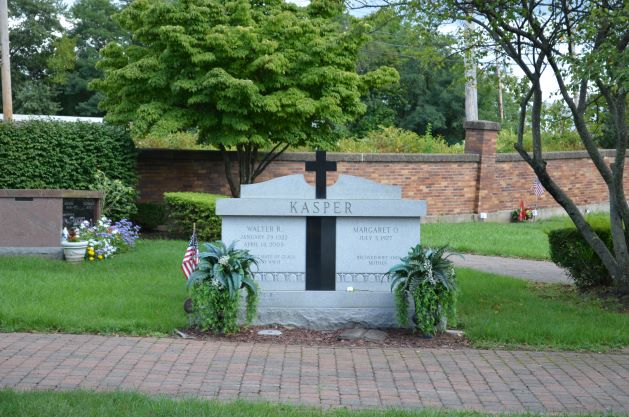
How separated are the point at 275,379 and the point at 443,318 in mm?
2508

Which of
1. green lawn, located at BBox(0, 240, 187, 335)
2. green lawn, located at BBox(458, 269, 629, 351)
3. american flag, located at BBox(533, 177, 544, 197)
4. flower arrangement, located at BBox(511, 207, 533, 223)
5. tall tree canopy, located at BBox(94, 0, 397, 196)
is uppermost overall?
tall tree canopy, located at BBox(94, 0, 397, 196)

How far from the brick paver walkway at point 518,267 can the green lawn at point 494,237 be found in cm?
51

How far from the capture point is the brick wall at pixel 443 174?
2069 cm

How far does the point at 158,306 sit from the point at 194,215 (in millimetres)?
7187

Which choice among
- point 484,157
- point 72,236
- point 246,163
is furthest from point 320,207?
point 484,157

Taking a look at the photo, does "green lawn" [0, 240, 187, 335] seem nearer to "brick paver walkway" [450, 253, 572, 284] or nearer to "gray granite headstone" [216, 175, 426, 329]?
"gray granite headstone" [216, 175, 426, 329]

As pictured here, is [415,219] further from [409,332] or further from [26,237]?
[26,237]

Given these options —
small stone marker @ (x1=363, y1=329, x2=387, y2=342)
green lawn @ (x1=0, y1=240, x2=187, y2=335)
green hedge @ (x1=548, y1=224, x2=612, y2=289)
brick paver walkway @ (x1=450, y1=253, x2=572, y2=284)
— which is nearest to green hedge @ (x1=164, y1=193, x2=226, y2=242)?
green lawn @ (x1=0, y1=240, x2=187, y2=335)

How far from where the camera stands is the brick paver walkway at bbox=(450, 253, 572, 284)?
14.0 m

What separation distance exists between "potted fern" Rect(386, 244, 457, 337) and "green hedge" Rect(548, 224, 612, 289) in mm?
3552

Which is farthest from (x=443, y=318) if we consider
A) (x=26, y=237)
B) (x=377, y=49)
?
(x=377, y=49)

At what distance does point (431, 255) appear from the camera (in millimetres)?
9133

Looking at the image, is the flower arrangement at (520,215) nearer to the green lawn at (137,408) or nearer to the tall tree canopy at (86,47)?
the green lawn at (137,408)

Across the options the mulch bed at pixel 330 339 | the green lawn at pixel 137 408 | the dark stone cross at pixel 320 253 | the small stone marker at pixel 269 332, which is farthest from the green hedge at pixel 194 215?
the green lawn at pixel 137 408
